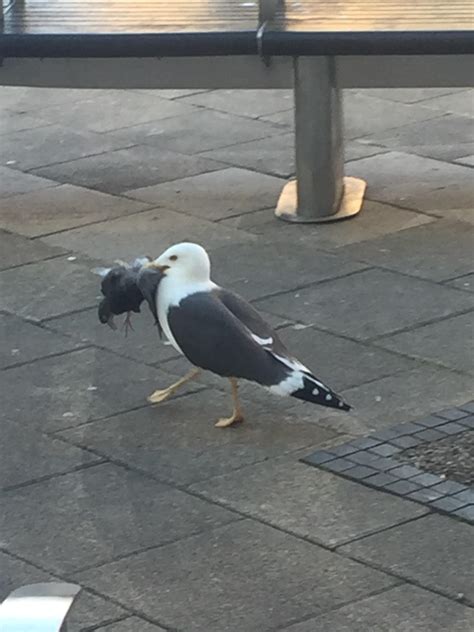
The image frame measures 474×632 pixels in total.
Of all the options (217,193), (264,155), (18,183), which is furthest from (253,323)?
(264,155)

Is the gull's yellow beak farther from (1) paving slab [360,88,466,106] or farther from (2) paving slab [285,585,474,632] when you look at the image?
(1) paving slab [360,88,466,106]

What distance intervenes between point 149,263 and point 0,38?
272 cm

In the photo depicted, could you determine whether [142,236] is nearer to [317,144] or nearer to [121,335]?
[317,144]

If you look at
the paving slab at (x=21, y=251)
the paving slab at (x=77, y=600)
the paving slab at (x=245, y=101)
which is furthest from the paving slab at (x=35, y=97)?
the paving slab at (x=77, y=600)

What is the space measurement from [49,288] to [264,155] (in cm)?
245

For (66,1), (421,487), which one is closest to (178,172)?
(66,1)

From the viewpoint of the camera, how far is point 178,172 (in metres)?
8.76

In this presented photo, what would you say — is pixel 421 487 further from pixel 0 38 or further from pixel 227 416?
pixel 0 38

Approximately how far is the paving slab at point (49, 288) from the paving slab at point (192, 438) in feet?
4.06

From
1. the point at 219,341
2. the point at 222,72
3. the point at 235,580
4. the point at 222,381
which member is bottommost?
the point at 222,381

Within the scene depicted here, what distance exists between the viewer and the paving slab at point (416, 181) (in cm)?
808

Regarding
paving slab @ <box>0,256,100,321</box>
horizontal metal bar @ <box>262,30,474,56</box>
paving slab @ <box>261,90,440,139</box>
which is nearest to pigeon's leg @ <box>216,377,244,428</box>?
paving slab @ <box>0,256,100,321</box>

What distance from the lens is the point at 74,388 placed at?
19.1 feet

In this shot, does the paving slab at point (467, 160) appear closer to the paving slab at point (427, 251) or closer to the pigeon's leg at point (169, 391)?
the paving slab at point (427, 251)
